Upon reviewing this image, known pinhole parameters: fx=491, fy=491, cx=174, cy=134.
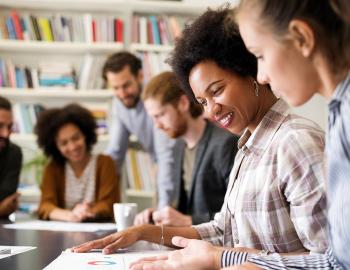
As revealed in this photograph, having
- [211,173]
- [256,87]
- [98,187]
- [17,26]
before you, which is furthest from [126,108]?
[256,87]

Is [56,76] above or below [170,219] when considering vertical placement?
above

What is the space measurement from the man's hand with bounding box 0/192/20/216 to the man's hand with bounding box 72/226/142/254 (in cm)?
112

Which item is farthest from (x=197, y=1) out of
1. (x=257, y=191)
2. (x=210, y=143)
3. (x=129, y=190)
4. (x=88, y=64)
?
(x=257, y=191)

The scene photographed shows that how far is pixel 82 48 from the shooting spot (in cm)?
355

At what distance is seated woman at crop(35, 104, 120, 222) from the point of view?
99.7 inches

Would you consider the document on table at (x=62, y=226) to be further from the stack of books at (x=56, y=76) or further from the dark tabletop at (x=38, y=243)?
the stack of books at (x=56, y=76)

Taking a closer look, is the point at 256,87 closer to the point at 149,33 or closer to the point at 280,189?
the point at 280,189

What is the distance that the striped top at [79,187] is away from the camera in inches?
101

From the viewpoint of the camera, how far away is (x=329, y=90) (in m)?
0.78

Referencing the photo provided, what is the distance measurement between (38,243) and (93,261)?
373mm

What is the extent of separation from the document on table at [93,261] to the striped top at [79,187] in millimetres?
1304

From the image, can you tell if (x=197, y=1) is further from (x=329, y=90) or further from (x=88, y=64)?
(x=329, y=90)

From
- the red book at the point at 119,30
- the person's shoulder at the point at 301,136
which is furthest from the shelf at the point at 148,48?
the person's shoulder at the point at 301,136

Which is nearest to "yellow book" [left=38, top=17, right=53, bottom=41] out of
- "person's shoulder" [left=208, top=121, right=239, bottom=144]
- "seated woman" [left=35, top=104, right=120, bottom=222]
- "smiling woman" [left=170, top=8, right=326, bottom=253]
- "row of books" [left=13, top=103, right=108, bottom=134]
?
"row of books" [left=13, top=103, right=108, bottom=134]
